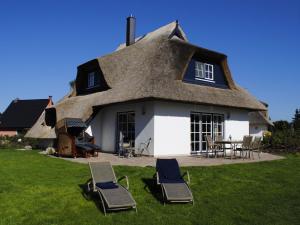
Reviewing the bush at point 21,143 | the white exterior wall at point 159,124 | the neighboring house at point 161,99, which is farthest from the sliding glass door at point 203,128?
the bush at point 21,143

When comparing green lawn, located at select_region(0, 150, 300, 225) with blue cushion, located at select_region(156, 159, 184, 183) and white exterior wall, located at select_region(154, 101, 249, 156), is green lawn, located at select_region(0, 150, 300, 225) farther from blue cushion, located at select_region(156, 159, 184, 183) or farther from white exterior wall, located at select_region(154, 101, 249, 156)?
white exterior wall, located at select_region(154, 101, 249, 156)

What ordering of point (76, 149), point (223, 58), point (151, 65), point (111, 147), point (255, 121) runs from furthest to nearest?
point (255, 121), point (223, 58), point (111, 147), point (151, 65), point (76, 149)

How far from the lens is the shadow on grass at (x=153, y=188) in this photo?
25.5 feet

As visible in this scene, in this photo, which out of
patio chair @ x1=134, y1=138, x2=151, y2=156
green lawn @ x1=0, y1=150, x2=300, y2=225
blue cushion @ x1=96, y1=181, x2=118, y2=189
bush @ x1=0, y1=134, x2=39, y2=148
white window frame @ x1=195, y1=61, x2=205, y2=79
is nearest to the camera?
green lawn @ x1=0, y1=150, x2=300, y2=225

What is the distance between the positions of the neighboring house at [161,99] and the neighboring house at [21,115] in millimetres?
21264

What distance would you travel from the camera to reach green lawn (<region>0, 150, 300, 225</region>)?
6.38m

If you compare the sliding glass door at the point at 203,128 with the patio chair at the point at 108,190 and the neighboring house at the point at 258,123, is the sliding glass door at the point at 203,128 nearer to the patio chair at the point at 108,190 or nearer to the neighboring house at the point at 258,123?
the patio chair at the point at 108,190

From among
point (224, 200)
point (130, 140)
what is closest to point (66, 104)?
point (130, 140)

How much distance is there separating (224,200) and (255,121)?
29.5m

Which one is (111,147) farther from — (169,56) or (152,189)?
(152,189)

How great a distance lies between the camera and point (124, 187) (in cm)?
744

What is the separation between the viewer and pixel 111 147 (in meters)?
16.8

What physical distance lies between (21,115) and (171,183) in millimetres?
37652

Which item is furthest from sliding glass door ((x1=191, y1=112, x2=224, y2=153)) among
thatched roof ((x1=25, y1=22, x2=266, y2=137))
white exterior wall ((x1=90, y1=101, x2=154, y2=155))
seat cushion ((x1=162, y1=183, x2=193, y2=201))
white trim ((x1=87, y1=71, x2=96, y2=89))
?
seat cushion ((x1=162, y1=183, x2=193, y2=201))
